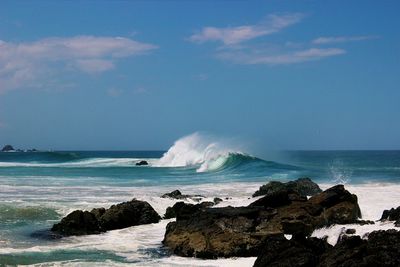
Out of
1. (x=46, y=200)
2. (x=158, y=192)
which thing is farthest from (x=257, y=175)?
(x=46, y=200)

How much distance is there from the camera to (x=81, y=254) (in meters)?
12.4

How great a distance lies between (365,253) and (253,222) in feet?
14.9

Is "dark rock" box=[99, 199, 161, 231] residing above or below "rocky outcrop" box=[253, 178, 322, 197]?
below

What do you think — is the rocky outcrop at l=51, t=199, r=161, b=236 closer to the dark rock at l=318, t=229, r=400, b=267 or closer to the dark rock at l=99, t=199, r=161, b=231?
the dark rock at l=99, t=199, r=161, b=231

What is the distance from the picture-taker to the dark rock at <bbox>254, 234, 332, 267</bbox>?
375 inches

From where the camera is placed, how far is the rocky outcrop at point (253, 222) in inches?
488

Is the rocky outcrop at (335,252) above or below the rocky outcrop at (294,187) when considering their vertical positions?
below

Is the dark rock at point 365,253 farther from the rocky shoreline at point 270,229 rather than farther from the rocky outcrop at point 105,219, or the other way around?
the rocky outcrop at point 105,219

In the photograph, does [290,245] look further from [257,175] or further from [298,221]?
[257,175]

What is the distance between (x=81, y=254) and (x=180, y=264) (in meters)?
2.31

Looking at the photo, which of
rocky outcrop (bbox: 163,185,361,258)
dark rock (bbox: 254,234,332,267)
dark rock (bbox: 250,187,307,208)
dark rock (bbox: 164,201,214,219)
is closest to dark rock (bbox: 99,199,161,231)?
dark rock (bbox: 164,201,214,219)

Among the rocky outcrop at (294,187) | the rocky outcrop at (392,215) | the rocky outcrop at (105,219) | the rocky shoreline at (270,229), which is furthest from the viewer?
the rocky outcrop at (294,187)

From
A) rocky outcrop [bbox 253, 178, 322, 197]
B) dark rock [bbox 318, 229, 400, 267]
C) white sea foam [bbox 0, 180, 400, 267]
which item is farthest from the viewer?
rocky outcrop [bbox 253, 178, 322, 197]

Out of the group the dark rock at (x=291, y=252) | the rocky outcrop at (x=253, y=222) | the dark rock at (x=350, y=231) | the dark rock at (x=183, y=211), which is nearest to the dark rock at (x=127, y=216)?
the dark rock at (x=183, y=211)
